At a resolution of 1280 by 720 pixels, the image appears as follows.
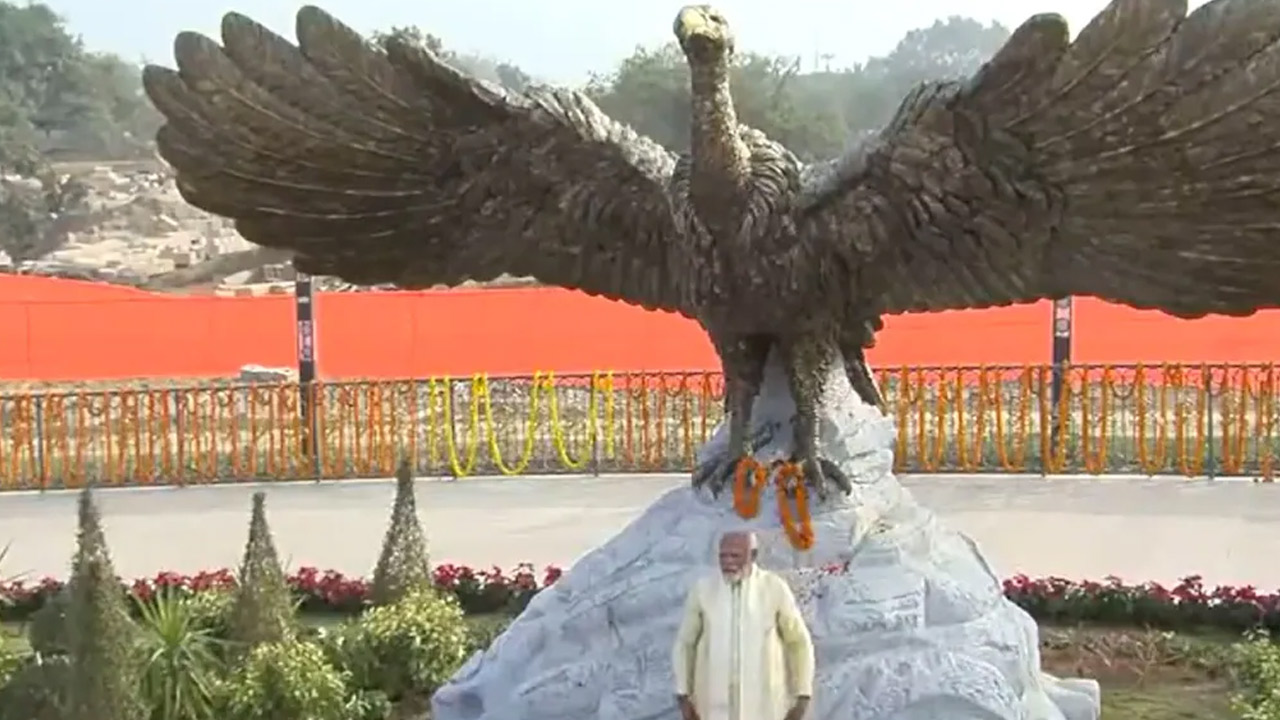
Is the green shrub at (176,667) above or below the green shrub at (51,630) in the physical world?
below

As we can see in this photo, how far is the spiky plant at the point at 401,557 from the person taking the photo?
27.5 feet

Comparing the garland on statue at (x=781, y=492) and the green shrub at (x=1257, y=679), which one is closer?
the garland on statue at (x=781, y=492)

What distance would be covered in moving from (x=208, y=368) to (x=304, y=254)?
9822 mm

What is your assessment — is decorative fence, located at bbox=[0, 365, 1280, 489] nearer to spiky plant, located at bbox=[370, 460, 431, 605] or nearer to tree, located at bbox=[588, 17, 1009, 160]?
spiky plant, located at bbox=[370, 460, 431, 605]

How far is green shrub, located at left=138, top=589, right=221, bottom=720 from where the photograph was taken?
709 centimetres

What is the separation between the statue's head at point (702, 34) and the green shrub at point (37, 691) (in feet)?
10.8

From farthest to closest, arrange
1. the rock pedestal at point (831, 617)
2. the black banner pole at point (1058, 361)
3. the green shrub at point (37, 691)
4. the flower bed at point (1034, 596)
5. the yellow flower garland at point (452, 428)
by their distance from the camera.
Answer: the yellow flower garland at point (452, 428), the black banner pole at point (1058, 361), the flower bed at point (1034, 596), the green shrub at point (37, 691), the rock pedestal at point (831, 617)

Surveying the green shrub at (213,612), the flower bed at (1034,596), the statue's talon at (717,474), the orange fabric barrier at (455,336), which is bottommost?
the flower bed at (1034,596)

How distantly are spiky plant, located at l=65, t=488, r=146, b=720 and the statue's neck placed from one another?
2660mm

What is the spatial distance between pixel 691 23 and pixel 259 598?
3.43 meters

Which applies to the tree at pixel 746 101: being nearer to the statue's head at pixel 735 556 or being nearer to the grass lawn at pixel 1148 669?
the grass lawn at pixel 1148 669

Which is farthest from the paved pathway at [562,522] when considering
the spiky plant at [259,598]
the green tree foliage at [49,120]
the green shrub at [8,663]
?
the green tree foliage at [49,120]

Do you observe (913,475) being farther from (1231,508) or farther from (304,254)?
(304,254)

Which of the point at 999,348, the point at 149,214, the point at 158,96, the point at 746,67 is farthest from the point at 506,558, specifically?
the point at 149,214
